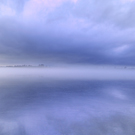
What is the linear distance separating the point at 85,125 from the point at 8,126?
15.8 feet

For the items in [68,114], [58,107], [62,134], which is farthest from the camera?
[58,107]

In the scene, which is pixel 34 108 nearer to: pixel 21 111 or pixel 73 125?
pixel 21 111

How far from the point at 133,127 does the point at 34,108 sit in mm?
7475

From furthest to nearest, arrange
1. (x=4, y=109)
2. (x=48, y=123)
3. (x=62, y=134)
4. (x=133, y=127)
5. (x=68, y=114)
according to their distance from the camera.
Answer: (x=4, y=109), (x=68, y=114), (x=48, y=123), (x=133, y=127), (x=62, y=134)

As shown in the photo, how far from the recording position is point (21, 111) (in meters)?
9.02

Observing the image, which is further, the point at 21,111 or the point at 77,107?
the point at 77,107

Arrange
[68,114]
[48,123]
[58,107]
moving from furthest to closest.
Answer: [58,107], [68,114], [48,123]

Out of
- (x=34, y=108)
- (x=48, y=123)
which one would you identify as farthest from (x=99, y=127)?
(x=34, y=108)

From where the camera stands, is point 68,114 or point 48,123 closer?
point 48,123

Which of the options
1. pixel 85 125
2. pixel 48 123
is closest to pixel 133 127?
pixel 85 125

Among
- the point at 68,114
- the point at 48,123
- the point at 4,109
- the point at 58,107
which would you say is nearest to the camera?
the point at 48,123

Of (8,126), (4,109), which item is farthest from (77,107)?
(4,109)

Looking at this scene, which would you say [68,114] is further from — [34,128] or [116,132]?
[116,132]

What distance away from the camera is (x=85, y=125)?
7039 millimetres
